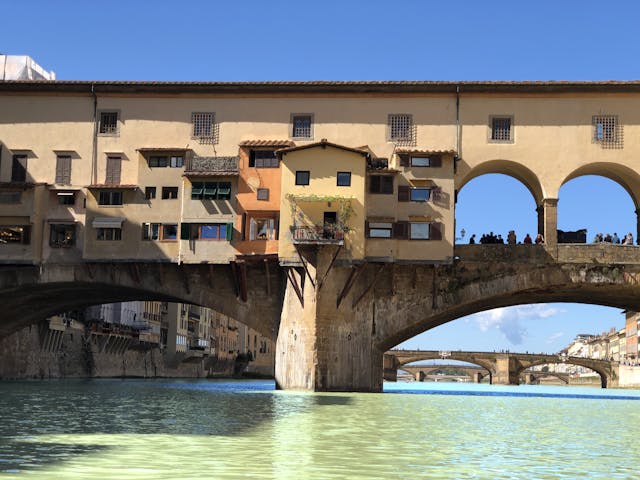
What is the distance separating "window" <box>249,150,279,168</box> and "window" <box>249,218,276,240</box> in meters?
3.29

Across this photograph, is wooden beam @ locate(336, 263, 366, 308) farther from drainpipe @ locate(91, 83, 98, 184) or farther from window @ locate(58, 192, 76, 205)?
window @ locate(58, 192, 76, 205)

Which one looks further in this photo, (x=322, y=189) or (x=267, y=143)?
(x=267, y=143)

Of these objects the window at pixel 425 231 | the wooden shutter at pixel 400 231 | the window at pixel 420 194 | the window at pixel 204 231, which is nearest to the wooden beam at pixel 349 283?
the wooden shutter at pixel 400 231

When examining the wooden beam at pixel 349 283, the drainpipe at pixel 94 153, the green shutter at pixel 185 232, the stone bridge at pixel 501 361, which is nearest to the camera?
the wooden beam at pixel 349 283

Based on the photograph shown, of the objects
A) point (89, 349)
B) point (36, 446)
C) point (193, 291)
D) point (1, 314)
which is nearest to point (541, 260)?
point (193, 291)

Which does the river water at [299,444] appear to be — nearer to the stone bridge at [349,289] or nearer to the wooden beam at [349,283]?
the stone bridge at [349,289]

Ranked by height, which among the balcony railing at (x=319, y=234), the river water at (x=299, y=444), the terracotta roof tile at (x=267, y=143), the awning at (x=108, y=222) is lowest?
the river water at (x=299, y=444)

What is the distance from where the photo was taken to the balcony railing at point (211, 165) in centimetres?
5716

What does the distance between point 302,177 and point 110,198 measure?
40.7 ft

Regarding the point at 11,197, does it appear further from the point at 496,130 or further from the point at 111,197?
the point at 496,130

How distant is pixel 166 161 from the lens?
2302 inches

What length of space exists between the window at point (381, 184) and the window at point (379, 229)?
189 centimetres

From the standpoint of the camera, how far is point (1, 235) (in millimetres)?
58812

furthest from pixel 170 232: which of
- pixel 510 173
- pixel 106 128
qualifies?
pixel 510 173
